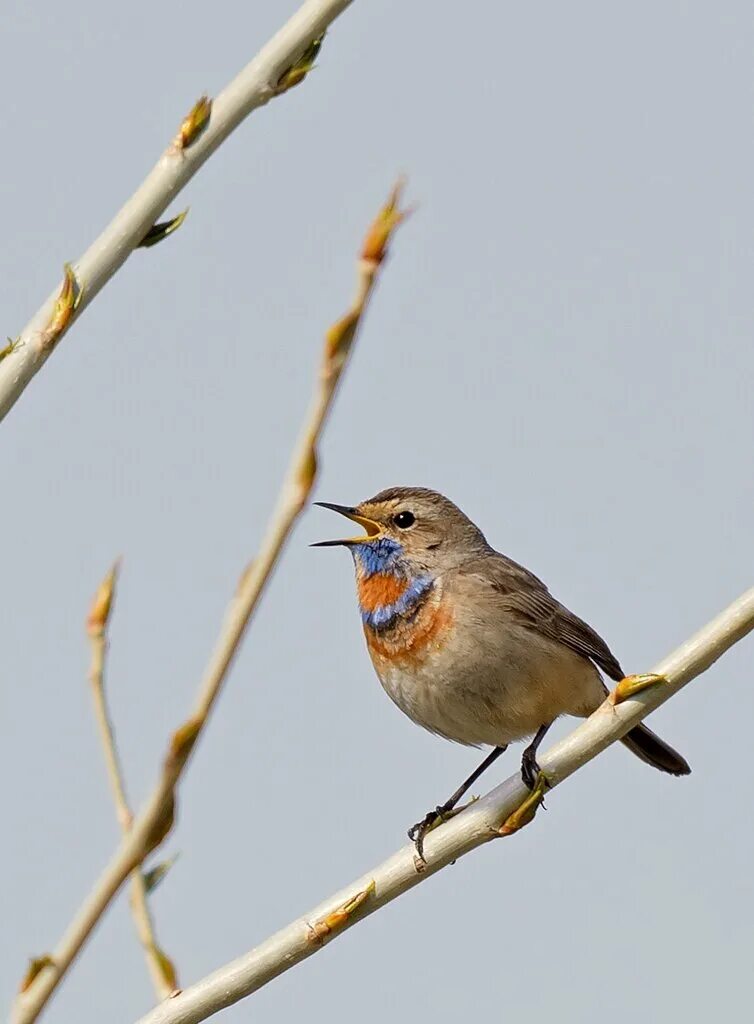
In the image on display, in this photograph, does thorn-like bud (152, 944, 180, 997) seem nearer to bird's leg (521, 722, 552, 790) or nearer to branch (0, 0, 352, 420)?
branch (0, 0, 352, 420)

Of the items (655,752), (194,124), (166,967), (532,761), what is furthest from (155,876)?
(655,752)

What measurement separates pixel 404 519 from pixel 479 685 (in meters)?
1.39

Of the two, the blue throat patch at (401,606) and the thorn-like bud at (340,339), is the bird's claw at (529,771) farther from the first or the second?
the thorn-like bud at (340,339)

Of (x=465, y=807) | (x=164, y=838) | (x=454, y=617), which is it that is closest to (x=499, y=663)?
(x=454, y=617)

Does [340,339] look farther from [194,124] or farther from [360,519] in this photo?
[360,519]

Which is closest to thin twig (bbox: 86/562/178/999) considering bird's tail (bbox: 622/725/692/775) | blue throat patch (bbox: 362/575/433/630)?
blue throat patch (bbox: 362/575/433/630)

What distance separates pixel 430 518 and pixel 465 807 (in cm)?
409

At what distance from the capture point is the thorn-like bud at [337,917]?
3.64 meters

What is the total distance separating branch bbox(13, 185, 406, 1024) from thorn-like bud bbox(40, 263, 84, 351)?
153cm

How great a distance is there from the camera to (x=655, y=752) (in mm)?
9203

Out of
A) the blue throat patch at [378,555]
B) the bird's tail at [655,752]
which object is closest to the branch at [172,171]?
the blue throat patch at [378,555]

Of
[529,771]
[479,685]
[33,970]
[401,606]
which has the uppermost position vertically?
[401,606]

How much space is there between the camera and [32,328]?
3.38m

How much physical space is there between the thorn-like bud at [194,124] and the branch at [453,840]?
175 centimetres
